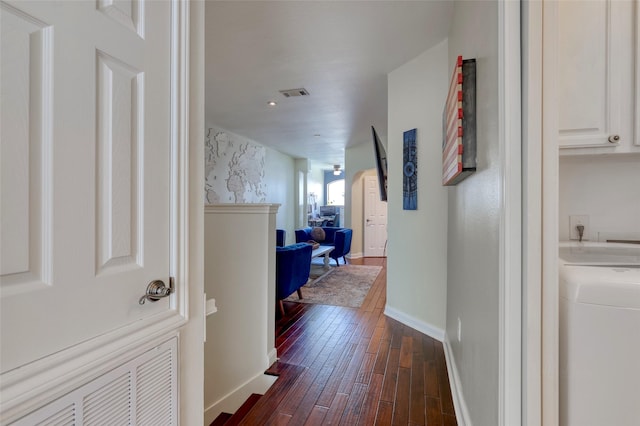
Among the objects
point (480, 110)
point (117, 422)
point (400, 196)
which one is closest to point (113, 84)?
point (117, 422)

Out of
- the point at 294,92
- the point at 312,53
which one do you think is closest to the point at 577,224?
the point at 312,53

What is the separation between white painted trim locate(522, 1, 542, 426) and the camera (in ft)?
3.05

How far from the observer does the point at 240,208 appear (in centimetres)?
239

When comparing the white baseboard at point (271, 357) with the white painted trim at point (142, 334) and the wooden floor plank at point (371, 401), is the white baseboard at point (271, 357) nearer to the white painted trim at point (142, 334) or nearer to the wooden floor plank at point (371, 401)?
the wooden floor plank at point (371, 401)

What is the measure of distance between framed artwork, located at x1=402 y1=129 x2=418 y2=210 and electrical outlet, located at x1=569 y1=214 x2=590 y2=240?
1638mm

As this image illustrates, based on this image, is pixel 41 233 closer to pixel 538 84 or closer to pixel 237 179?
pixel 538 84

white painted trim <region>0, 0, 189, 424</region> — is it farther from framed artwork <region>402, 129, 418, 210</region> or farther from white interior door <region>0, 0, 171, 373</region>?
framed artwork <region>402, 129, 418, 210</region>

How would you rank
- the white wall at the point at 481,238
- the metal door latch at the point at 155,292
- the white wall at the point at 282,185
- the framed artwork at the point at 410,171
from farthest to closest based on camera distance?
the white wall at the point at 282,185 < the framed artwork at the point at 410,171 < the white wall at the point at 481,238 < the metal door latch at the point at 155,292

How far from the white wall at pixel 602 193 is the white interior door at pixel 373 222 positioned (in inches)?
260

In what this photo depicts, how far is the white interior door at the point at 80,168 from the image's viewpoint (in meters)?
0.55

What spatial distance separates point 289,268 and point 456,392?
2.01 m

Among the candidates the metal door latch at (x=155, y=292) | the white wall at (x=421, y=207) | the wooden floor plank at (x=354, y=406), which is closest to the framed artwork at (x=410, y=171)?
the white wall at (x=421, y=207)

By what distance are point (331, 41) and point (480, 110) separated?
1831mm

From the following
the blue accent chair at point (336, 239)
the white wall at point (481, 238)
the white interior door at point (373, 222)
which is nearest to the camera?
the white wall at point (481, 238)
